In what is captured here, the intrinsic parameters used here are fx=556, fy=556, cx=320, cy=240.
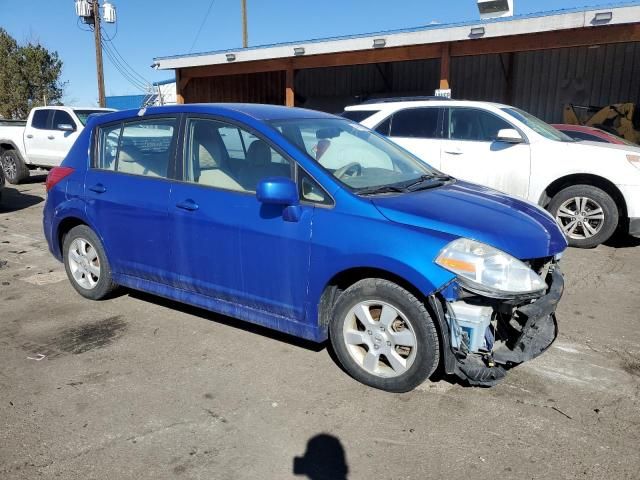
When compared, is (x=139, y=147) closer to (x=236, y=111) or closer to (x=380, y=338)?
(x=236, y=111)

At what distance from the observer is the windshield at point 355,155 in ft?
12.0

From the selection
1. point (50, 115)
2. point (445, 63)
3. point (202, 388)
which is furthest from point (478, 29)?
point (202, 388)

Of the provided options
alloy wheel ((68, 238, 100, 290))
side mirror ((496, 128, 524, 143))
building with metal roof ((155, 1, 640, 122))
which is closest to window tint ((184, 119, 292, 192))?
alloy wheel ((68, 238, 100, 290))

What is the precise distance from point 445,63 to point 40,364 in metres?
11.9

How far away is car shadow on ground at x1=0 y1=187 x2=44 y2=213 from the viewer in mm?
9914

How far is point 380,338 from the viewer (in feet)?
10.8

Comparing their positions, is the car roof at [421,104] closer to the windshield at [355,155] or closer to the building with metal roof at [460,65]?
the windshield at [355,155]

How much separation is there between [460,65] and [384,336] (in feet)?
67.2

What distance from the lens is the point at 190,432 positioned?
2.95 m

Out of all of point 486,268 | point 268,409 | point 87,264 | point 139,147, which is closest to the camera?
point 486,268

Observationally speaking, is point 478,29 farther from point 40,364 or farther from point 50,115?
point 40,364

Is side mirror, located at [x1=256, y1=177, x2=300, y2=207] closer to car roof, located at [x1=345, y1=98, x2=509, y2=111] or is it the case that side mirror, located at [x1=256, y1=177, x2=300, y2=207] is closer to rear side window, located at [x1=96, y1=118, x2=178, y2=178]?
rear side window, located at [x1=96, y1=118, x2=178, y2=178]

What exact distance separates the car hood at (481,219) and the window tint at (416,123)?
413 centimetres

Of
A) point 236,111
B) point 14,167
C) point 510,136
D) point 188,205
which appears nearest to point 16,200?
point 14,167
